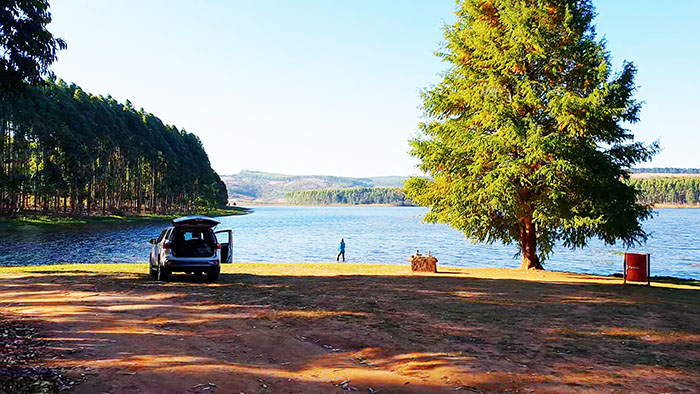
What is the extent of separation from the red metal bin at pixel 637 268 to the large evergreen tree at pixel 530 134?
57.7 inches

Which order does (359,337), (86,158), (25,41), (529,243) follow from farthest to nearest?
(86,158) → (529,243) → (25,41) → (359,337)

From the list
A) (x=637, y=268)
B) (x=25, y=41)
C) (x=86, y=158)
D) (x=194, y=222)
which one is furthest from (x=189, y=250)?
(x=86, y=158)

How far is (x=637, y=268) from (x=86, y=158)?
249 feet

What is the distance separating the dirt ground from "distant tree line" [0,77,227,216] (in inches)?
1210

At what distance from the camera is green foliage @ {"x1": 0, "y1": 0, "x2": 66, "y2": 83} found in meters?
14.4

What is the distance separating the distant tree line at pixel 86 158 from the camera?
Answer: 213 feet

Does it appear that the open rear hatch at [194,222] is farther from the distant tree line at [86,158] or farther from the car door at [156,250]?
the distant tree line at [86,158]

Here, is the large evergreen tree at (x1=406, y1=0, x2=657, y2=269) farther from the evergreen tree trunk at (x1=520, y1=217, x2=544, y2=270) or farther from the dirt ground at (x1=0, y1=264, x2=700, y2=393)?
the dirt ground at (x1=0, y1=264, x2=700, y2=393)

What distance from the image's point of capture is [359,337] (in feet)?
27.9

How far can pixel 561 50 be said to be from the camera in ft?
62.3

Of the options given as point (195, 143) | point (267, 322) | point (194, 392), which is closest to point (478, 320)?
point (267, 322)

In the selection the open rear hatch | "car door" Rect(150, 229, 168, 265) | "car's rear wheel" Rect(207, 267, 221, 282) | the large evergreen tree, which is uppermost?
the large evergreen tree

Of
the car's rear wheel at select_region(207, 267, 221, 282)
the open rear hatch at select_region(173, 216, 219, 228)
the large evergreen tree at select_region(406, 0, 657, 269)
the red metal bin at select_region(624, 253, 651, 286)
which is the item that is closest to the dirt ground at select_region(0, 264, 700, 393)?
the car's rear wheel at select_region(207, 267, 221, 282)

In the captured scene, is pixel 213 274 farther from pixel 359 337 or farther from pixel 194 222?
pixel 359 337
